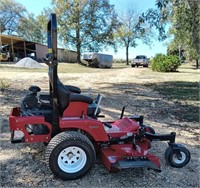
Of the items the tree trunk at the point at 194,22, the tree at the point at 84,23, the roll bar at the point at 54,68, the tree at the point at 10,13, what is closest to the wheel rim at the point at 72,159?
the roll bar at the point at 54,68

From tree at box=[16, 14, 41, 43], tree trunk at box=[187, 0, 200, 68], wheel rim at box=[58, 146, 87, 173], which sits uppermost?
tree at box=[16, 14, 41, 43]

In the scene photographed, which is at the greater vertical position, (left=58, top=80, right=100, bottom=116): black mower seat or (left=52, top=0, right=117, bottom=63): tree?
(left=52, top=0, right=117, bottom=63): tree

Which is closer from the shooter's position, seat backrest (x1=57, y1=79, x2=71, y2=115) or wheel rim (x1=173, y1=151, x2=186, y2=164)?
seat backrest (x1=57, y1=79, x2=71, y2=115)

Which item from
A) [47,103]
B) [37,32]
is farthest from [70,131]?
[37,32]

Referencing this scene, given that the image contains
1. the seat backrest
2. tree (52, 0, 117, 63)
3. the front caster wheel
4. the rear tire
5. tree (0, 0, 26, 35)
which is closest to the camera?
the rear tire

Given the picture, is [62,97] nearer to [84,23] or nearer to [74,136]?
[74,136]

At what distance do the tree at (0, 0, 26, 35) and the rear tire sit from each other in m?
56.5

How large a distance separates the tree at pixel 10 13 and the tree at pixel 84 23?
1928 cm

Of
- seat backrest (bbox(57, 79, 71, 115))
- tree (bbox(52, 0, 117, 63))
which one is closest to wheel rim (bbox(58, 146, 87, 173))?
seat backrest (bbox(57, 79, 71, 115))

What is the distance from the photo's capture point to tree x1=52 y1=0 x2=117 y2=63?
38.4 meters

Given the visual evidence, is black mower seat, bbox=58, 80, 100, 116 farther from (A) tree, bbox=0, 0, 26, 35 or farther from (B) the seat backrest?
(A) tree, bbox=0, 0, 26, 35

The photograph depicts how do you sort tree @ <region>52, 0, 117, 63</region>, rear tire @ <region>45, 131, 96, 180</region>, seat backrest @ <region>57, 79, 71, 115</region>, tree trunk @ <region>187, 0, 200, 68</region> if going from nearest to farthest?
rear tire @ <region>45, 131, 96, 180</region>
seat backrest @ <region>57, 79, 71, 115</region>
tree trunk @ <region>187, 0, 200, 68</region>
tree @ <region>52, 0, 117, 63</region>

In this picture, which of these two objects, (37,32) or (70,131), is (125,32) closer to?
(37,32)

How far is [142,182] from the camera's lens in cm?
349
